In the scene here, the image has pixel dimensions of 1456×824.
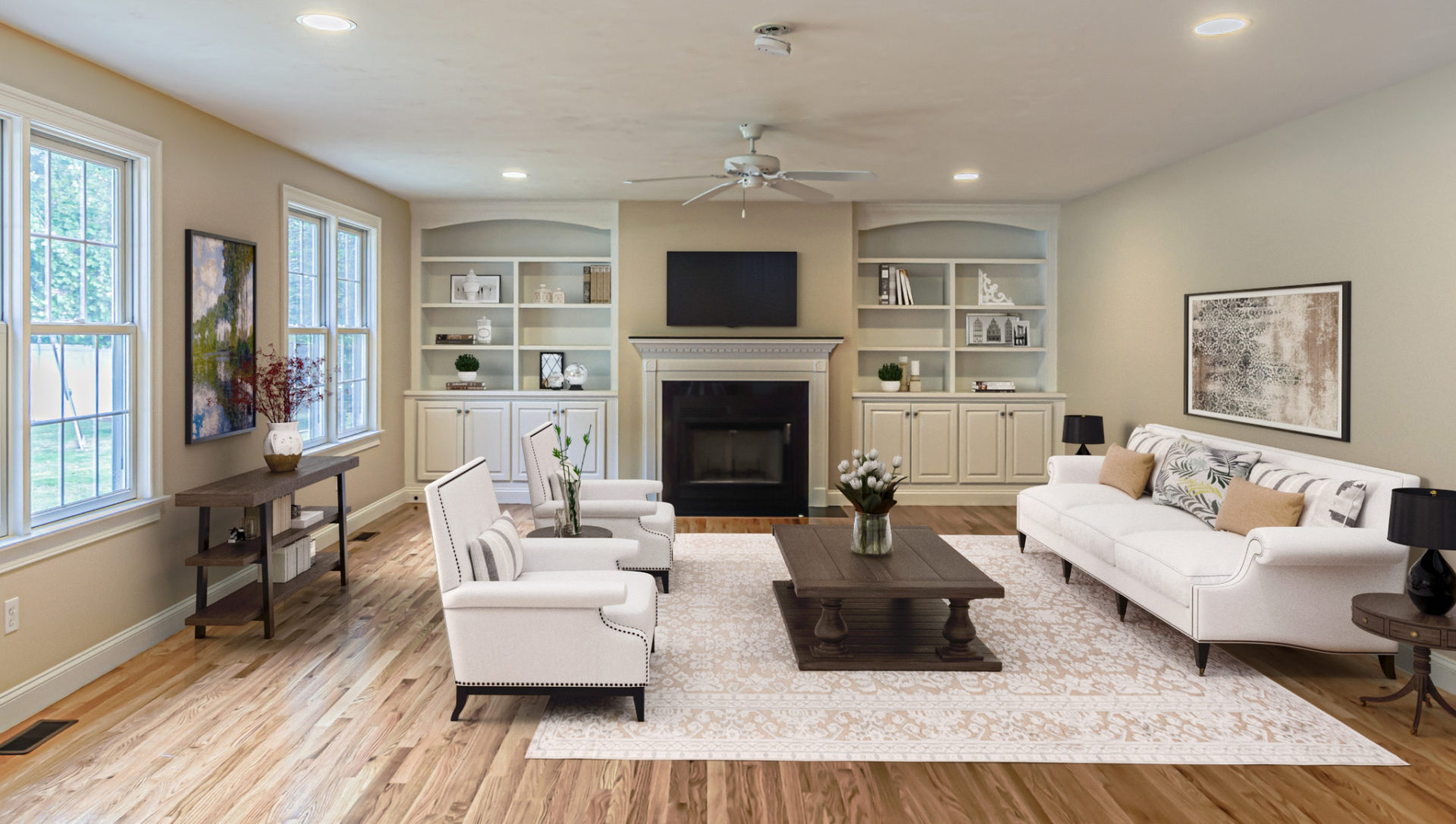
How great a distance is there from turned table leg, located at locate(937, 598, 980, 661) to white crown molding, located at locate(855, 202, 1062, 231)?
4475 millimetres

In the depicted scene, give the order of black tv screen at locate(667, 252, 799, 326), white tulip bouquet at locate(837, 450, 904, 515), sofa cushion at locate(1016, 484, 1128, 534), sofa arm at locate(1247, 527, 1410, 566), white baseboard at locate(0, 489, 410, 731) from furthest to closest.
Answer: black tv screen at locate(667, 252, 799, 326) → sofa cushion at locate(1016, 484, 1128, 534) → white tulip bouquet at locate(837, 450, 904, 515) → sofa arm at locate(1247, 527, 1410, 566) → white baseboard at locate(0, 489, 410, 731)

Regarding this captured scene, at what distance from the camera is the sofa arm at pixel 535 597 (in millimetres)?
3098

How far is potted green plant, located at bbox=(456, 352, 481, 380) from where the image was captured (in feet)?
25.0

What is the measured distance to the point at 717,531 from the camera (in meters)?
6.62

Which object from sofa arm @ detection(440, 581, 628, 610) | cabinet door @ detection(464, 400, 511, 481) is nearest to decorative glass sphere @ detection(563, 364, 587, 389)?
cabinet door @ detection(464, 400, 511, 481)

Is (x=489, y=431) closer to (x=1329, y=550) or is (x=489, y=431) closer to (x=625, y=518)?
(x=625, y=518)

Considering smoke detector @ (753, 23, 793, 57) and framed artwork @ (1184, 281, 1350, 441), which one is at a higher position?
smoke detector @ (753, 23, 793, 57)

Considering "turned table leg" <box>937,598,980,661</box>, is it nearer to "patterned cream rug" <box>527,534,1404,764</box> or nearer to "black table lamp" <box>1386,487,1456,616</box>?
"patterned cream rug" <box>527,534,1404,764</box>

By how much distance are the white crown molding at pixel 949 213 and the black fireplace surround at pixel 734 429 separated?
1559 millimetres

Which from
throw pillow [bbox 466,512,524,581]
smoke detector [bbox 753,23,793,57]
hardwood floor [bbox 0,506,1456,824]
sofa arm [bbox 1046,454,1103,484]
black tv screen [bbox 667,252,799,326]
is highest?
smoke detector [bbox 753,23,793,57]

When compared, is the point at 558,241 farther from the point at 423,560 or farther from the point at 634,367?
the point at 423,560

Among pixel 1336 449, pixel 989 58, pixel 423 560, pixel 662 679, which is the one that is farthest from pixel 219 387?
pixel 1336 449

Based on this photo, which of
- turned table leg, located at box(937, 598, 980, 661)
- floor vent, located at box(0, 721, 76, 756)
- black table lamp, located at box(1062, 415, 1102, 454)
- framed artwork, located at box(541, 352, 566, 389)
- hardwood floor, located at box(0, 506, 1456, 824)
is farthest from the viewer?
framed artwork, located at box(541, 352, 566, 389)

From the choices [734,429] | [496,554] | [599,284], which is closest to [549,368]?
[599,284]
